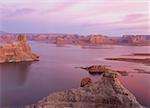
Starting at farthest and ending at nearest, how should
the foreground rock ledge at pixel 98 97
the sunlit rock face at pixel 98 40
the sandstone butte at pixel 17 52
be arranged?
1. the sunlit rock face at pixel 98 40
2. the sandstone butte at pixel 17 52
3. the foreground rock ledge at pixel 98 97

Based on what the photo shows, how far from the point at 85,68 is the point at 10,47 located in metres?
6.59

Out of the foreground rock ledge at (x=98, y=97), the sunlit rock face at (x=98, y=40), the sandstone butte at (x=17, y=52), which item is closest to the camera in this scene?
the foreground rock ledge at (x=98, y=97)

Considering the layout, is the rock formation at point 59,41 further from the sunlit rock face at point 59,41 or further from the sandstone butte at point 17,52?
the sandstone butte at point 17,52

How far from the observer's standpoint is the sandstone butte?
64.1ft

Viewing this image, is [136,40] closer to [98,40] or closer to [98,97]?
[98,40]

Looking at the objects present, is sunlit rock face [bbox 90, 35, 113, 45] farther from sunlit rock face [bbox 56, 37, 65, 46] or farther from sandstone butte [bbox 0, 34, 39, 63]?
sandstone butte [bbox 0, 34, 39, 63]

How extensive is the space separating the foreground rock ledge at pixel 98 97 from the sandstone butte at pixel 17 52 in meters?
14.5

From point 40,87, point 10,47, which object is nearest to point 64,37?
point 10,47

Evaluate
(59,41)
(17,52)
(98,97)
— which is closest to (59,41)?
(59,41)

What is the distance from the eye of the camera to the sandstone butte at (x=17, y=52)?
769 inches

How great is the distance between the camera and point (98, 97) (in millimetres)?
4996

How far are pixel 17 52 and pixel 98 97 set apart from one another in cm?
1560

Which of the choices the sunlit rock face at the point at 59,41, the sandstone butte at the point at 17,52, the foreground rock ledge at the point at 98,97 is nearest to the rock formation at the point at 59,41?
the sunlit rock face at the point at 59,41

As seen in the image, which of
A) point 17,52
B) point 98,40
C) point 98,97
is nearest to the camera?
point 98,97
